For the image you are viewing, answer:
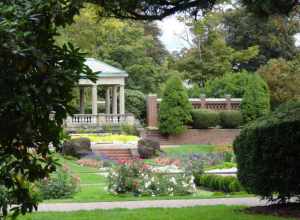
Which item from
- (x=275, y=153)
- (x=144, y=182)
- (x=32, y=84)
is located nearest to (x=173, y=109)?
(x=144, y=182)

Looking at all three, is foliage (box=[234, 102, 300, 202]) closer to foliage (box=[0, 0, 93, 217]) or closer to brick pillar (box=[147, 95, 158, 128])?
foliage (box=[0, 0, 93, 217])

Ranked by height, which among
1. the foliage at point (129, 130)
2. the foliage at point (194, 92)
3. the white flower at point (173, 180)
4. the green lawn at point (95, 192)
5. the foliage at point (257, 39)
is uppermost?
the foliage at point (257, 39)

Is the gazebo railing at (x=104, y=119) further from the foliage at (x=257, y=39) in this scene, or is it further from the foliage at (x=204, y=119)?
the foliage at (x=257, y=39)

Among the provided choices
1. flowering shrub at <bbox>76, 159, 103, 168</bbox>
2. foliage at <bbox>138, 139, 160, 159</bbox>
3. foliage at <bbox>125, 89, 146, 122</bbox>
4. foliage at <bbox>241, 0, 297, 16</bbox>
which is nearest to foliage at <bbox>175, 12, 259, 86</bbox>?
foliage at <bbox>125, 89, 146, 122</bbox>

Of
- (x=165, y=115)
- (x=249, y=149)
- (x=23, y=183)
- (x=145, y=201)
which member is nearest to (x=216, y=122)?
(x=165, y=115)

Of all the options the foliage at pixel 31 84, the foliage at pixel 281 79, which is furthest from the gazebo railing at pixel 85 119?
the foliage at pixel 31 84

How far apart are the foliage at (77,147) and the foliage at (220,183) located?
1245 centimetres

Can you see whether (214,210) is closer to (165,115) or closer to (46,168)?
(46,168)

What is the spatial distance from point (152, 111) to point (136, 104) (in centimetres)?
461

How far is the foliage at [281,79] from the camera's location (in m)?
49.2

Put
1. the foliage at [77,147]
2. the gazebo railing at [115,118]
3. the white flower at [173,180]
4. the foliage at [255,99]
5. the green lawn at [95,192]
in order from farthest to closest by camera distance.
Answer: the foliage at [255,99]
the gazebo railing at [115,118]
the foliage at [77,147]
the white flower at [173,180]
the green lawn at [95,192]

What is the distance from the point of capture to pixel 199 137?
4709cm

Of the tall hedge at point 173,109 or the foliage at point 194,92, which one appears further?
the foliage at point 194,92

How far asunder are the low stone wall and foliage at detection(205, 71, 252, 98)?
16.9 ft
